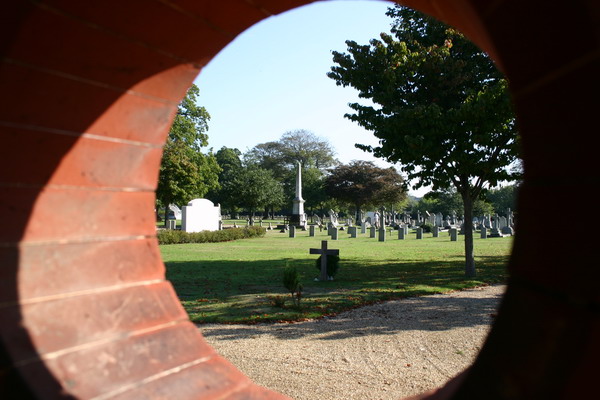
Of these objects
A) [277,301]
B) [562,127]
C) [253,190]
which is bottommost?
[277,301]

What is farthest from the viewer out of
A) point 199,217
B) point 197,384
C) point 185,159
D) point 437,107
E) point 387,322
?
point 185,159

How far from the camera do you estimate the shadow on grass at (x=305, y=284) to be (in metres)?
8.95

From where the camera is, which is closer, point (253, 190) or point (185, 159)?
point (185, 159)

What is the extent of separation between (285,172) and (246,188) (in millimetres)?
33650

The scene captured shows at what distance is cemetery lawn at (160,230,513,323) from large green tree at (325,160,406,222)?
1656 inches

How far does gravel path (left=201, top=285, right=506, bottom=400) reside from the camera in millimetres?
5176

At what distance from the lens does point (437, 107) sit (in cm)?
1205

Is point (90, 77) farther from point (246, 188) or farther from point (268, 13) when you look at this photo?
point (246, 188)

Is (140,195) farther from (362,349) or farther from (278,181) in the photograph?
(278,181)

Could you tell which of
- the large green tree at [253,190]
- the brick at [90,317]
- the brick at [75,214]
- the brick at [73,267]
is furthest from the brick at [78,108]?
the large green tree at [253,190]

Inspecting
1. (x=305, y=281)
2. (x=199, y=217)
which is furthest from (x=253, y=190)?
(x=305, y=281)

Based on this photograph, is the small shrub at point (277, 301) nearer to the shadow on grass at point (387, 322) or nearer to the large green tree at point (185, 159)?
the shadow on grass at point (387, 322)

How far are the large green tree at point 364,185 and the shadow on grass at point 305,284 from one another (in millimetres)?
45050

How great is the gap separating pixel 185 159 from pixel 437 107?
25.6 meters
